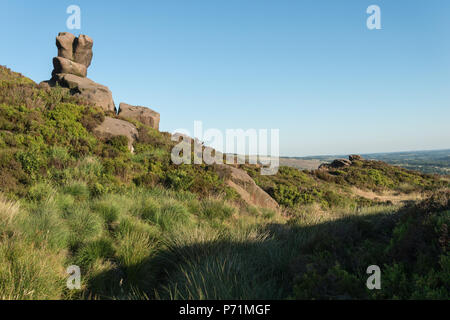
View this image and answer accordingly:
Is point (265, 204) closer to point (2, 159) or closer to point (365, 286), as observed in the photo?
point (365, 286)

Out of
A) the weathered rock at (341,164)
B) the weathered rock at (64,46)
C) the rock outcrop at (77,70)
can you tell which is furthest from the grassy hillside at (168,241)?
the weathered rock at (341,164)

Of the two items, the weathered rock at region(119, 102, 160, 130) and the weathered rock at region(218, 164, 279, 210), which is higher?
the weathered rock at region(119, 102, 160, 130)

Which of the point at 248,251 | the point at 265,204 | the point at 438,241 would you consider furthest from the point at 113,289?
the point at 265,204

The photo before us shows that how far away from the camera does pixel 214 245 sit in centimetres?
453

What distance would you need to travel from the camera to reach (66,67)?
23750mm

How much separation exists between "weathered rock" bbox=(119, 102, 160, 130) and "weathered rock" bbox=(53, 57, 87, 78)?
6409 mm

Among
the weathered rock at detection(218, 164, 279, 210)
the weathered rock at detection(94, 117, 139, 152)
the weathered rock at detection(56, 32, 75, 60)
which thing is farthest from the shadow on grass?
the weathered rock at detection(56, 32, 75, 60)

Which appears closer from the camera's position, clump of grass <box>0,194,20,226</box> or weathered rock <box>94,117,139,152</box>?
clump of grass <box>0,194,20,226</box>

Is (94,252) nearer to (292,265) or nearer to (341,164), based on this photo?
(292,265)

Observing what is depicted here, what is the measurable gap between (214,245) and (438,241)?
3164mm

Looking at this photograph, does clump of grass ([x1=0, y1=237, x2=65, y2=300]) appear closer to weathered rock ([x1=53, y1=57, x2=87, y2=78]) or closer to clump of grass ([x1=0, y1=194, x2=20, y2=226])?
clump of grass ([x1=0, y1=194, x2=20, y2=226])

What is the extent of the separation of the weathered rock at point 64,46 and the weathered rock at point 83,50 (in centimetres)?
38

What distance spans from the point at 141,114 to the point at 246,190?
12670 millimetres

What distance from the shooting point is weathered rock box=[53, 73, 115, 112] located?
64.0 feet
